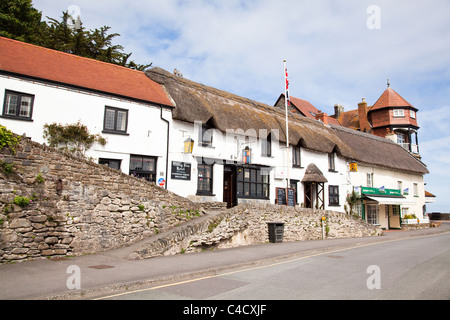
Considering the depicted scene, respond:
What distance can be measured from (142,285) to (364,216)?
25263 mm

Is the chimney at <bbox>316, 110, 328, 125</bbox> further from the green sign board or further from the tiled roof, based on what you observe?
the tiled roof

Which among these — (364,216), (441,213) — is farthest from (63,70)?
(441,213)

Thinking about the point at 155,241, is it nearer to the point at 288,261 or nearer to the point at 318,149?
the point at 288,261

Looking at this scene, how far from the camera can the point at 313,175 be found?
77.7 ft

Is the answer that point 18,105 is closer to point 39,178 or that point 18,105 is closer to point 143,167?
point 39,178

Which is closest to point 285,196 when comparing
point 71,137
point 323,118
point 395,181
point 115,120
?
point 115,120

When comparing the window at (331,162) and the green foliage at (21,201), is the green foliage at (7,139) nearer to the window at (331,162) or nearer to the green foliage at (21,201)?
the green foliage at (21,201)

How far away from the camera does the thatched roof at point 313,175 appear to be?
2353 cm

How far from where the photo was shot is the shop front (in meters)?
28.1

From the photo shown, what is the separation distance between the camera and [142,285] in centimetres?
751

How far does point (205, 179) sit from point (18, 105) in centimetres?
930

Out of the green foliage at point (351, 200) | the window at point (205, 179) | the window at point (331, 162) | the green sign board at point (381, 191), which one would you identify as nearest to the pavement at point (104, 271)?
the window at point (205, 179)

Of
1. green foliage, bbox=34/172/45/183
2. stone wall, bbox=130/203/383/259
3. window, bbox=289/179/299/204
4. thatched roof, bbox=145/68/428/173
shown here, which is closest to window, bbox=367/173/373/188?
thatched roof, bbox=145/68/428/173

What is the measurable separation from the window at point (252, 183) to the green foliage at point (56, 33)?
1395 centimetres
